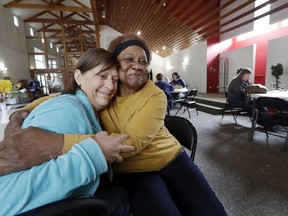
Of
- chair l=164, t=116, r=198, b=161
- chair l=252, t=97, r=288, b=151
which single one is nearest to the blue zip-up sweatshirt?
chair l=164, t=116, r=198, b=161

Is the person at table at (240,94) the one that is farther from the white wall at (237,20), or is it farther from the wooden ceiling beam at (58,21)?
the wooden ceiling beam at (58,21)

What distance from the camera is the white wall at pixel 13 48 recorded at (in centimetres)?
852

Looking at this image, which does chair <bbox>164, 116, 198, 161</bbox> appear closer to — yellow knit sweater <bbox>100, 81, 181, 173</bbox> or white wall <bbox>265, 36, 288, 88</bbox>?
yellow knit sweater <bbox>100, 81, 181, 173</bbox>

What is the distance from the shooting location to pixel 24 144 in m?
0.62

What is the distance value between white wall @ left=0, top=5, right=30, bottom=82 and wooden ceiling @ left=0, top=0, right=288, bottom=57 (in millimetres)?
682

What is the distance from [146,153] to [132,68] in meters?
0.52

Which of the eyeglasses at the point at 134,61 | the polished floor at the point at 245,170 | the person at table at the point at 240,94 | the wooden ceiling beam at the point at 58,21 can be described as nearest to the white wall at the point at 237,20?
the person at table at the point at 240,94

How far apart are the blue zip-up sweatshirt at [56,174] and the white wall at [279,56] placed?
25.0 ft

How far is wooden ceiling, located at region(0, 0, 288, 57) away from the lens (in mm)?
6484

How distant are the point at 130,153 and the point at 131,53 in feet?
2.01

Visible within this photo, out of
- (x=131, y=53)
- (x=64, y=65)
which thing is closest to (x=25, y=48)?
(x=64, y=65)

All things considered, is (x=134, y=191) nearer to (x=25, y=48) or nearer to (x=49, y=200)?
(x=49, y=200)

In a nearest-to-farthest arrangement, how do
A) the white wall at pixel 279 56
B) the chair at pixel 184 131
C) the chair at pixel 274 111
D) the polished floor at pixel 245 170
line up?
the chair at pixel 184 131
the polished floor at pixel 245 170
the chair at pixel 274 111
the white wall at pixel 279 56

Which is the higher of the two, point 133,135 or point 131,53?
point 131,53
